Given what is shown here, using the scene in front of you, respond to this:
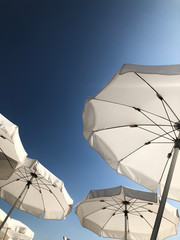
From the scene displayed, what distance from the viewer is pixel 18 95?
8.98 metres

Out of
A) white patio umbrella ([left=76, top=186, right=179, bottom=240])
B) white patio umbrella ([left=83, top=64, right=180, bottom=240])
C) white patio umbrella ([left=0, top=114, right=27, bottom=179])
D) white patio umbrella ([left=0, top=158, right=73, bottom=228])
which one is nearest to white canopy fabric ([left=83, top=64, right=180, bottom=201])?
white patio umbrella ([left=83, top=64, right=180, bottom=240])

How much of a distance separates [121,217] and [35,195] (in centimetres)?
372

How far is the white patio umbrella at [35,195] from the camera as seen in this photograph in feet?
22.2

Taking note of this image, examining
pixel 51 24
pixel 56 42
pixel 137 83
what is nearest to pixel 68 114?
pixel 56 42

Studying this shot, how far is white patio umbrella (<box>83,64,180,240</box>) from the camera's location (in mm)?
2951

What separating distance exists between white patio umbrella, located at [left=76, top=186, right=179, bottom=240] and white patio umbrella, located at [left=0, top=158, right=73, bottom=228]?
87cm

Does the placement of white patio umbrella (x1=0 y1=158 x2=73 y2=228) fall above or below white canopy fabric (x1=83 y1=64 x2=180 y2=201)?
below

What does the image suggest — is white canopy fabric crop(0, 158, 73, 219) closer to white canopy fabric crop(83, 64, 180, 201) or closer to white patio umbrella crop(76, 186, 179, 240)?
white patio umbrella crop(76, 186, 179, 240)

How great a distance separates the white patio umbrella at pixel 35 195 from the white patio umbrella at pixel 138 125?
11.0 feet

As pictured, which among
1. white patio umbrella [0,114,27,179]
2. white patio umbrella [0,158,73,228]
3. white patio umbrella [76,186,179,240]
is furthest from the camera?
white patio umbrella [0,158,73,228]

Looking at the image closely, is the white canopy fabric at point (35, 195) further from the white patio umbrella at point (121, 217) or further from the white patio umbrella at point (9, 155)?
the white patio umbrella at point (9, 155)

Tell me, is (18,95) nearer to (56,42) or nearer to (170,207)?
(56,42)

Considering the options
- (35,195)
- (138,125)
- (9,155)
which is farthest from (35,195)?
(138,125)

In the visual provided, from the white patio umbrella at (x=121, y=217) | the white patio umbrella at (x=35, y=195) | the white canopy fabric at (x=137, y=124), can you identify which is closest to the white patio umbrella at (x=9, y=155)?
the white patio umbrella at (x=35, y=195)
